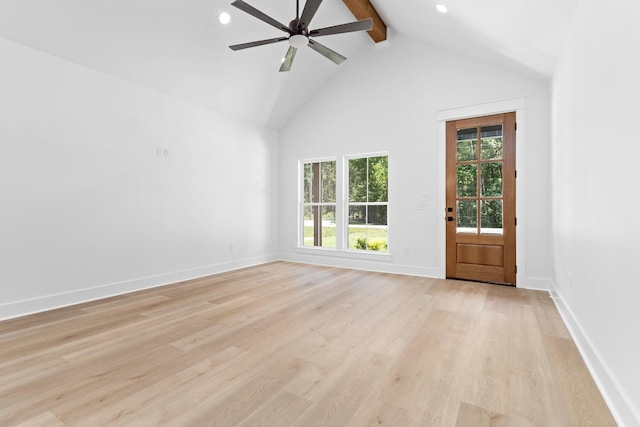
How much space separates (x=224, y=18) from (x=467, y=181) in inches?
159

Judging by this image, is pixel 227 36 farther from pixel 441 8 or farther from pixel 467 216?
pixel 467 216

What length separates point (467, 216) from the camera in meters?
4.61

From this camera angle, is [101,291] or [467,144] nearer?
[101,291]

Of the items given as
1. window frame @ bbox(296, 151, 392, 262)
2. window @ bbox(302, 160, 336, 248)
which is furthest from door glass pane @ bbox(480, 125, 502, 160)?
window @ bbox(302, 160, 336, 248)

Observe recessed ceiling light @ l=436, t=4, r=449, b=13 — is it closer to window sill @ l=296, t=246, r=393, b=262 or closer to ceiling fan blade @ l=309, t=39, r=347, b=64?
ceiling fan blade @ l=309, t=39, r=347, b=64

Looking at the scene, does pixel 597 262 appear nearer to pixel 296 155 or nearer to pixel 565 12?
pixel 565 12

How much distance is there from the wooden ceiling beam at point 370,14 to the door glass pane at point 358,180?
2009 mm

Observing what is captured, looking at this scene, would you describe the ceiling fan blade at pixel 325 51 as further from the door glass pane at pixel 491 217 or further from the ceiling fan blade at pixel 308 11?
the door glass pane at pixel 491 217

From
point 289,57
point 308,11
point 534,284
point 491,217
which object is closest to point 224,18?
point 289,57

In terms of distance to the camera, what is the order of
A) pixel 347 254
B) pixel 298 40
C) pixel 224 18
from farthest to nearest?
pixel 347 254, pixel 224 18, pixel 298 40

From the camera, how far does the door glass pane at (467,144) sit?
15.0 feet

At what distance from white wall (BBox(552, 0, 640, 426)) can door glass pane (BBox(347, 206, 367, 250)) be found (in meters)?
3.18

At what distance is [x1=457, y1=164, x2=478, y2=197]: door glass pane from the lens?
4.55 m

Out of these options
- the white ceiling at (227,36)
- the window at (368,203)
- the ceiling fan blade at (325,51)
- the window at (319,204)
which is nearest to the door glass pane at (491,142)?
the white ceiling at (227,36)
